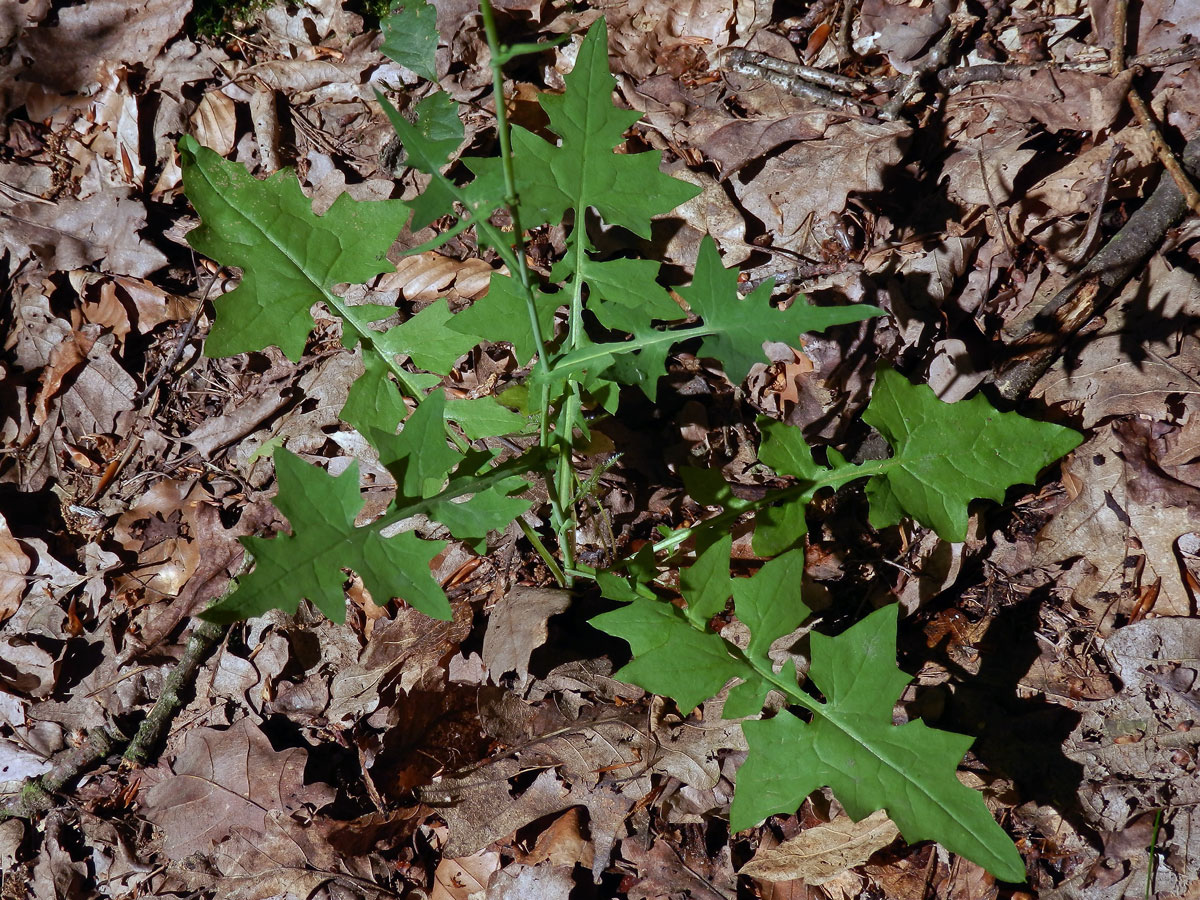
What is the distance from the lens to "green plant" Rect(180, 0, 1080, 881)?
1.62 metres

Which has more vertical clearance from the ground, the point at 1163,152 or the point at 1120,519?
the point at 1163,152

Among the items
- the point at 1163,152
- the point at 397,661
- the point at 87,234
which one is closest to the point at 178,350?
the point at 87,234

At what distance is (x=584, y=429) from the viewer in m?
2.30

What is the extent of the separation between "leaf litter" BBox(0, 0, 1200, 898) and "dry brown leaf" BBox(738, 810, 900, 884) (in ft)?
0.09

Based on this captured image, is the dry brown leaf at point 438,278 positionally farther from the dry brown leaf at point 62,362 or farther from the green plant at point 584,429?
the dry brown leaf at point 62,362

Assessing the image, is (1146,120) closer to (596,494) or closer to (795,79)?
(795,79)

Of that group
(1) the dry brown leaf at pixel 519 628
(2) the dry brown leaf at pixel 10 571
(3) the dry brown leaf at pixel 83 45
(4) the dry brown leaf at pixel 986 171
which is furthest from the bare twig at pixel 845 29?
(2) the dry brown leaf at pixel 10 571

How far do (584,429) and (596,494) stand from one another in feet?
1.62

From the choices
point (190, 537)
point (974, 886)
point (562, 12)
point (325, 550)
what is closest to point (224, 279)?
point (190, 537)

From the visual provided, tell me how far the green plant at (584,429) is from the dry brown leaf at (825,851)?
0.43 metres

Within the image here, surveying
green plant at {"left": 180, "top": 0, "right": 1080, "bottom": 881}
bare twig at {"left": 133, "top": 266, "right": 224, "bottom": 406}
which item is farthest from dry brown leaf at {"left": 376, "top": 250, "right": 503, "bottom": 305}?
bare twig at {"left": 133, "top": 266, "right": 224, "bottom": 406}

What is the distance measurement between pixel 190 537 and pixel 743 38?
3093mm

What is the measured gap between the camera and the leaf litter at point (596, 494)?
7.37 ft

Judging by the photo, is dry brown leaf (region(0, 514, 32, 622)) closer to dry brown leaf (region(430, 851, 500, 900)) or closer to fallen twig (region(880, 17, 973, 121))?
dry brown leaf (region(430, 851, 500, 900))
